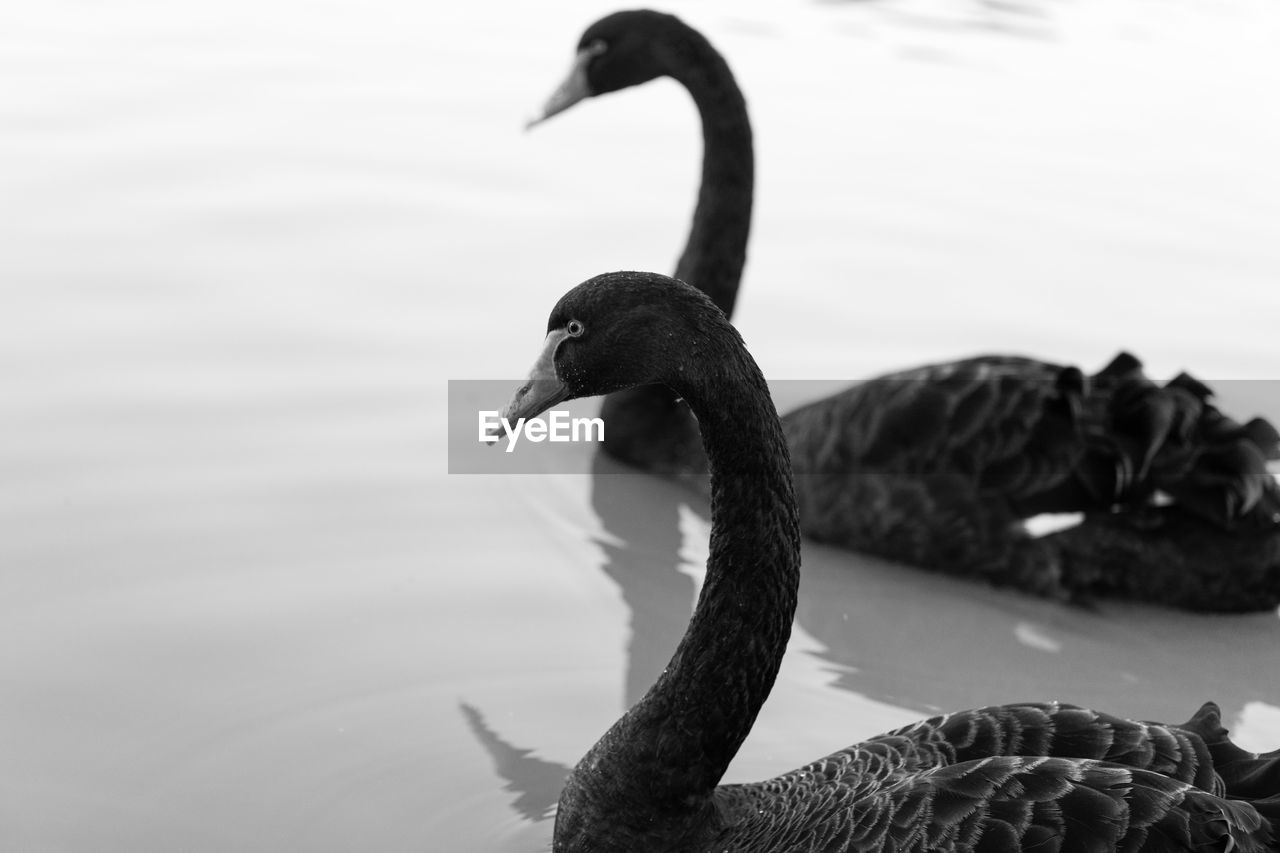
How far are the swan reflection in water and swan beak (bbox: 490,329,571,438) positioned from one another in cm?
99

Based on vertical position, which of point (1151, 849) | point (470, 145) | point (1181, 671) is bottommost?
point (1181, 671)

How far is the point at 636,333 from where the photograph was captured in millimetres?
2734

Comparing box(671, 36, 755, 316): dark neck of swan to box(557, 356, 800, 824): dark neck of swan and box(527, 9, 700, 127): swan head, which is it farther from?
box(557, 356, 800, 824): dark neck of swan

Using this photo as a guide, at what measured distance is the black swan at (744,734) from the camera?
2.51 metres

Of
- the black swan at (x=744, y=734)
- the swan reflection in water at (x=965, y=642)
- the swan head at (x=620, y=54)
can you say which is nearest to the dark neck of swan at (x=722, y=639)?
the black swan at (x=744, y=734)

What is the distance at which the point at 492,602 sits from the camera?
4.16m

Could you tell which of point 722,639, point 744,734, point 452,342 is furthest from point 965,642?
point 452,342

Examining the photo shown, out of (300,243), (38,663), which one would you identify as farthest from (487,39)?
(38,663)

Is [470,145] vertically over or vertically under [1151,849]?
over

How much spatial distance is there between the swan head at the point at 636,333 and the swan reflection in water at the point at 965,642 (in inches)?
44.5

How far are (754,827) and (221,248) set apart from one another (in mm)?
3798

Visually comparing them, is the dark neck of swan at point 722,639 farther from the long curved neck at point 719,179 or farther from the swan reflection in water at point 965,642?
the long curved neck at point 719,179

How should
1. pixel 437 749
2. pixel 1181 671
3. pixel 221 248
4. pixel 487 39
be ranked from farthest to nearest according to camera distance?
1. pixel 487 39
2. pixel 221 248
3. pixel 1181 671
4. pixel 437 749

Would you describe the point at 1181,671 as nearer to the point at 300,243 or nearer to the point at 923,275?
the point at 923,275
